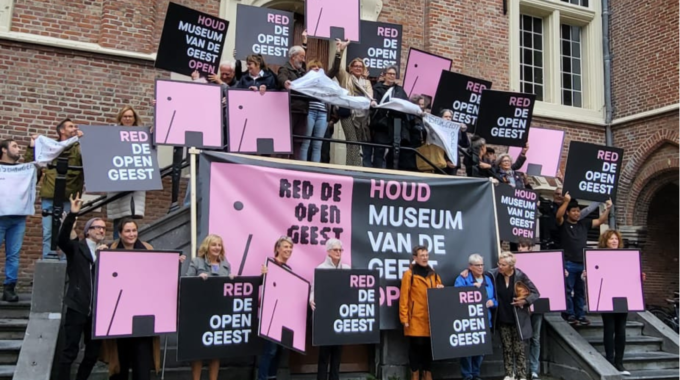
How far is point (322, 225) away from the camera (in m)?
6.77

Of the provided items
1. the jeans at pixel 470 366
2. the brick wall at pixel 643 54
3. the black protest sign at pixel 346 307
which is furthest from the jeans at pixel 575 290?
the brick wall at pixel 643 54

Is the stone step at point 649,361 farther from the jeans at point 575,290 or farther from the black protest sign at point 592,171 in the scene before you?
the black protest sign at point 592,171

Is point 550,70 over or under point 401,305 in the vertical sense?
over

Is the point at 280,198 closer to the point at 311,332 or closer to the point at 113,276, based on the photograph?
the point at 311,332

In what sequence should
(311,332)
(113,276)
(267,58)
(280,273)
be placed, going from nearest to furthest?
(113,276) < (280,273) < (311,332) < (267,58)

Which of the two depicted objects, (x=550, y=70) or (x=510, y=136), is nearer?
(x=510, y=136)

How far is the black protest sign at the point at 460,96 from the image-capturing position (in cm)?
873

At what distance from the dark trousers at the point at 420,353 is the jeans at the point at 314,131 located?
8.74ft

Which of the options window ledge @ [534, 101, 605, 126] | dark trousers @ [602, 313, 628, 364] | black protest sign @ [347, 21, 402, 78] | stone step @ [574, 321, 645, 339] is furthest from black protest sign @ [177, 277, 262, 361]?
window ledge @ [534, 101, 605, 126]

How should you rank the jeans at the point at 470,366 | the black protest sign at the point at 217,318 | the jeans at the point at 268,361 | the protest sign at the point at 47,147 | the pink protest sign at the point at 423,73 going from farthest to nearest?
1. the pink protest sign at the point at 423,73
2. the jeans at the point at 470,366
3. the protest sign at the point at 47,147
4. the jeans at the point at 268,361
5. the black protest sign at the point at 217,318

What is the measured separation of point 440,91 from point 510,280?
3.16 metres

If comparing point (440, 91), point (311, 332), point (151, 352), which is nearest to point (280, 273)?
point (311, 332)

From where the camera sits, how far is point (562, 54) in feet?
45.2

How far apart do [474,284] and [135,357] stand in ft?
12.3
